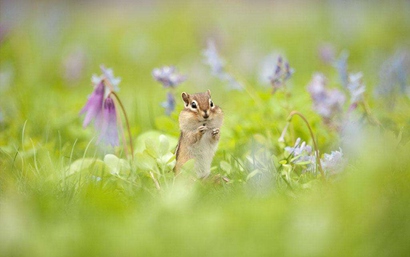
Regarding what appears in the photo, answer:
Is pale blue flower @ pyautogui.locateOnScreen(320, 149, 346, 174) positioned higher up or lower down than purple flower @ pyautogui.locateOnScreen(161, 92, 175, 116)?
lower down

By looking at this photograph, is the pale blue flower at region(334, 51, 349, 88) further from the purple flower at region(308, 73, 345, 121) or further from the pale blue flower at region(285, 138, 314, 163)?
the pale blue flower at region(285, 138, 314, 163)

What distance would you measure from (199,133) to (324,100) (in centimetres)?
87

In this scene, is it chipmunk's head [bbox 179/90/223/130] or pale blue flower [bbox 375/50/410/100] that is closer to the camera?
chipmunk's head [bbox 179/90/223/130]

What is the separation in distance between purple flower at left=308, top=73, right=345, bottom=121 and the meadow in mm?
10

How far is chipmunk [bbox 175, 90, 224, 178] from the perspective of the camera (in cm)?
272

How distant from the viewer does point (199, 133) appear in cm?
273

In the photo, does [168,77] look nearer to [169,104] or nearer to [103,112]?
[169,104]

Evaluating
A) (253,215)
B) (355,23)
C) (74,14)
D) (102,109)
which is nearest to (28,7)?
(74,14)

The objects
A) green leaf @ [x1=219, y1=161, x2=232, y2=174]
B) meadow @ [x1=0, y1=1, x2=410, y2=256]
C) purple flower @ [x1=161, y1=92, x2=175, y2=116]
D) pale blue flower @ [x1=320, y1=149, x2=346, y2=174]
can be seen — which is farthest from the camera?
purple flower @ [x1=161, y1=92, x2=175, y2=116]

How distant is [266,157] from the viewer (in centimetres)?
271

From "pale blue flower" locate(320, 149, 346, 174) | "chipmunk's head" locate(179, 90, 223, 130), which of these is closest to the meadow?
"pale blue flower" locate(320, 149, 346, 174)

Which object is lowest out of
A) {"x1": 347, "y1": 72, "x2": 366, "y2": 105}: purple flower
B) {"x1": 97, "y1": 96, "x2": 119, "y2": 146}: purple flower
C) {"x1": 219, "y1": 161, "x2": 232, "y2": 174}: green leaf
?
{"x1": 97, "y1": 96, "x2": 119, "y2": 146}: purple flower

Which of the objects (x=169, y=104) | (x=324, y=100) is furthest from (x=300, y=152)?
(x=169, y=104)

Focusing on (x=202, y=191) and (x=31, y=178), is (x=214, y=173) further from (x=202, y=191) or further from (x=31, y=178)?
(x=31, y=178)
